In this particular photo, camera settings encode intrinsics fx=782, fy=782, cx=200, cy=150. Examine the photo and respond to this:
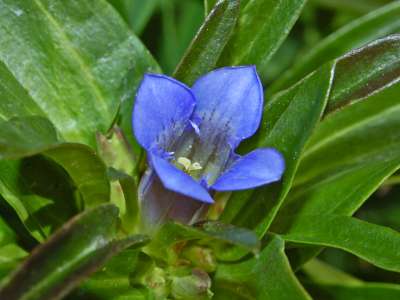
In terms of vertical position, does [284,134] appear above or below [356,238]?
above

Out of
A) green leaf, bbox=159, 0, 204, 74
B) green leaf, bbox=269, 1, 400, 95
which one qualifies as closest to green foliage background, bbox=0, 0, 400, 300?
green leaf, bbox=269, 1, 400, 95

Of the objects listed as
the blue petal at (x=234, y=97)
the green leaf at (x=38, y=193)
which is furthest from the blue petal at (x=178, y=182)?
the green leaf at (x=38, y=193)

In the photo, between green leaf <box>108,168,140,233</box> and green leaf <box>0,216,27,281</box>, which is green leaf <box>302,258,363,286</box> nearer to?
green leaf <box>108,168,140,233</box>

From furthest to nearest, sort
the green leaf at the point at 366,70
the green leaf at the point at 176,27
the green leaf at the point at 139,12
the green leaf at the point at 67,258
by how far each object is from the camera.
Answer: the green leaf at the point at 176,27, the green leaf at the point at 139,12, the green leaf at the point at 366,70, the green leaf at the point at 67,258

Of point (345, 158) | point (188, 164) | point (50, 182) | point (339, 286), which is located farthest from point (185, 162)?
point (339, 286)

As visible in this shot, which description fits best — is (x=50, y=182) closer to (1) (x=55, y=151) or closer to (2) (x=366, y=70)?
(1) (x=55, y=151)

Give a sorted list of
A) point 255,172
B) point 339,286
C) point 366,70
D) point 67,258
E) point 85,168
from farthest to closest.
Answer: point 339,286 → point 366,70 → point 85,168 → point 255,172 → point 67,258

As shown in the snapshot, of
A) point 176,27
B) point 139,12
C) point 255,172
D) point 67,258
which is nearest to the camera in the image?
point 67,258

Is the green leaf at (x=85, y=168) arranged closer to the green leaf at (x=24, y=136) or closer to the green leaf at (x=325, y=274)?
the green leaf at (x=24, y=136)
